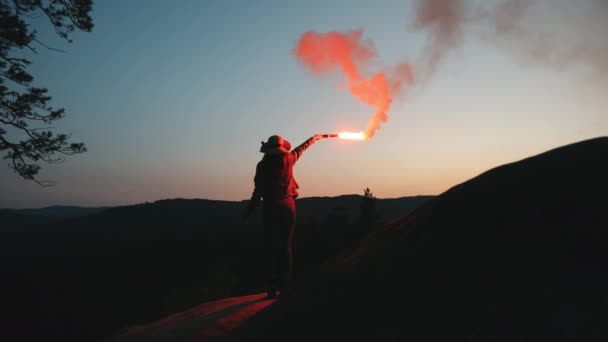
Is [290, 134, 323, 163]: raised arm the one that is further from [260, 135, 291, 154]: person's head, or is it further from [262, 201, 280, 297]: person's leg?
[262, 201, 280, 297]: person's leg

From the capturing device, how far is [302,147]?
24.7 ft

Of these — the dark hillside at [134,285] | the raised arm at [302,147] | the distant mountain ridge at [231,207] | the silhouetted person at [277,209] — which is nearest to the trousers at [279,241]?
the silhouetted person at [277,209]

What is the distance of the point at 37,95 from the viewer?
432 inches

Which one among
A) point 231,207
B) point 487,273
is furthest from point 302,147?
point 231,207

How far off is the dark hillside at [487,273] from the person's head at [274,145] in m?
2.93

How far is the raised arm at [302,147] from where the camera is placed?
7273mm

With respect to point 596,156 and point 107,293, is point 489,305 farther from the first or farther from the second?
point 107,293

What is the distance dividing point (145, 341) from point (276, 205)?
3.05 m

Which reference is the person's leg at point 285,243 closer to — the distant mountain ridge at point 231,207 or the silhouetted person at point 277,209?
the silhouetted person at point 277,209

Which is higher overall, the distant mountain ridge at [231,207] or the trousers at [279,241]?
the distant mountain ridge at [231,207]

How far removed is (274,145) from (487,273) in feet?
15.5

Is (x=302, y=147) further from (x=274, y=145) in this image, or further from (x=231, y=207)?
(x=231, y=207)

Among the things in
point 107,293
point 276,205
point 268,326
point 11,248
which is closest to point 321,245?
point 107,293

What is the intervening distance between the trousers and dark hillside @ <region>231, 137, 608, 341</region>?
84.3 inches
